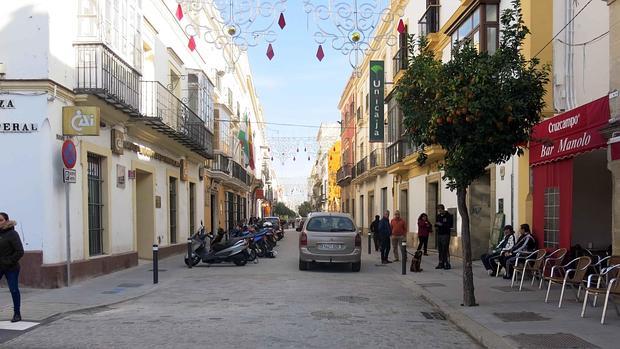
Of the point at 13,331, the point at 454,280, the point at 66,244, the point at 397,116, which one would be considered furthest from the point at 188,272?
the point at 397,116

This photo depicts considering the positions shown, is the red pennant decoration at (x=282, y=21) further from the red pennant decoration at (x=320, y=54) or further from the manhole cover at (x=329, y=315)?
the manhole cover at (x=329, y=315)

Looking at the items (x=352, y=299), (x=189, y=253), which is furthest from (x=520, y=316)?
(x=189, y=253)

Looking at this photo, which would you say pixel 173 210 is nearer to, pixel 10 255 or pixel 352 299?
pixel 352 299

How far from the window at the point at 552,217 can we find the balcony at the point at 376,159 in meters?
18.7

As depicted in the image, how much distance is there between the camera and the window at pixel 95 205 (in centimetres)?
1341

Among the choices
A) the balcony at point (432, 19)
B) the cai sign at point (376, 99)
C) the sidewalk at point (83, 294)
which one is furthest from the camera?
the cai sign at point (376, 99)

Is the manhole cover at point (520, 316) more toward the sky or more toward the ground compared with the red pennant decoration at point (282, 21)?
more toward the ground

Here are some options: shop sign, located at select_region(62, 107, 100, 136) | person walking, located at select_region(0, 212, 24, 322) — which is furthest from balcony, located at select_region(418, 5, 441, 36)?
person walking, located at select_region(0, 212, 24, 322)

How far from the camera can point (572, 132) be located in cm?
1077

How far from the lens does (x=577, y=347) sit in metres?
6.43

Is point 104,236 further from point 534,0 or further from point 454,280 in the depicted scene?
point 534,0

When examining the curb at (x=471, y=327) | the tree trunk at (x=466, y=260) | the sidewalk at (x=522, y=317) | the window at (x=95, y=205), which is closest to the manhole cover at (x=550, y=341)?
the sidewalk at (x=522, y=317)

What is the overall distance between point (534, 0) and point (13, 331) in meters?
12.3

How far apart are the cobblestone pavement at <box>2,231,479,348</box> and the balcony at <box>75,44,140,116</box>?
428 centimetres
